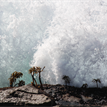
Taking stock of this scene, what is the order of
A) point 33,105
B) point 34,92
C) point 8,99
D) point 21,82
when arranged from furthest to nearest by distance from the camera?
point 21,82 → point 34,92 → point 8,99 → point 33,105

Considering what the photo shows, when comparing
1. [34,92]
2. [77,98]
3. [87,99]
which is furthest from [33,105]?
[87,99]

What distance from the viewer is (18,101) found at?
A: 30562 millimetres

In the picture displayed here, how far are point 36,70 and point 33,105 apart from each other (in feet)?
88.2

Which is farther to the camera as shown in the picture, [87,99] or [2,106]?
[87,99]

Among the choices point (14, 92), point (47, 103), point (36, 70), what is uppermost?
point (36, 70)

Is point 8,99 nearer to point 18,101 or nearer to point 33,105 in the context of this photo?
point 18,101

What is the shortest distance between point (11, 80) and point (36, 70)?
51.1 feet

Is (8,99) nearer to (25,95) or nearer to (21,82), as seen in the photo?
(25,95)

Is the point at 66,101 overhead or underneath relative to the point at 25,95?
underneath

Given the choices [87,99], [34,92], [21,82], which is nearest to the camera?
[34,92]

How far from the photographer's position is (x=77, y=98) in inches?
1711

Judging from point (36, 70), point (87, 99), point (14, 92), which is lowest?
point (87, 99)

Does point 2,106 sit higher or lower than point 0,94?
lower

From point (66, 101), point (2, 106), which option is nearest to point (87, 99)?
point (66, 101)
